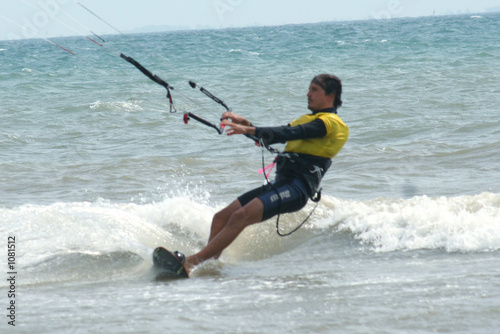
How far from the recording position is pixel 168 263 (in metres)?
5.07

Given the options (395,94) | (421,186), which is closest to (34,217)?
(421,186)

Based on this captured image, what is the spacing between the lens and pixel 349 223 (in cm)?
656

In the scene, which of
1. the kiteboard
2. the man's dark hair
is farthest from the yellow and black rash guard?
the kiteboard

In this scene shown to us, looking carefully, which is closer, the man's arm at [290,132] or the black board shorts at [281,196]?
the man's arm at [290,132]

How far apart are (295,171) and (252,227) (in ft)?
4.91

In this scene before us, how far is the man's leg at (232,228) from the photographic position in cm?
514

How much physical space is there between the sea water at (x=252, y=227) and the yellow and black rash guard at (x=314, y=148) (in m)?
0.78

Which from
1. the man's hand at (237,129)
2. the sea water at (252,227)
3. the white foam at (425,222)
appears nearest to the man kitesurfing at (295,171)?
the man's hand at (237,129)

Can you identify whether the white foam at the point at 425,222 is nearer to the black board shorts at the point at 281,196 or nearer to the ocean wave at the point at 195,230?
the ocean wave at the point at 195,230

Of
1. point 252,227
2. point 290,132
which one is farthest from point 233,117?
point 252,227

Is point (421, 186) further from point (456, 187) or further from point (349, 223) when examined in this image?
point (349, 223)

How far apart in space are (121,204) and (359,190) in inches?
120

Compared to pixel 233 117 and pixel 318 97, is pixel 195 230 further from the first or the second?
pixel 318 97

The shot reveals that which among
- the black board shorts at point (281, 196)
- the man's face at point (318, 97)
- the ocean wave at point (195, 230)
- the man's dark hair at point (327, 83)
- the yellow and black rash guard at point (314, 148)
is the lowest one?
the ocean wave at point (195, 230)
